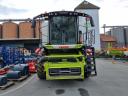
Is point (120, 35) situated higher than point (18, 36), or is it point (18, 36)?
point (120, 35)

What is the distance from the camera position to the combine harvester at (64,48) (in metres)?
12.9

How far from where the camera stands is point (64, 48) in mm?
13930

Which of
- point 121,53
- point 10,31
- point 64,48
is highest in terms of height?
point 10,31

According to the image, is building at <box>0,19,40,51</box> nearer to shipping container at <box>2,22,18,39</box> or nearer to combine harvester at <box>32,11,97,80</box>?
shipping container at <box>2,22,18,39</box>

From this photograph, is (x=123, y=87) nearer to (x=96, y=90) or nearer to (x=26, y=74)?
(x=96, y=90)

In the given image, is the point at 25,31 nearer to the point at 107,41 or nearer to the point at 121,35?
the point at 121,35

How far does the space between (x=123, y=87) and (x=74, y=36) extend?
11.7 ft

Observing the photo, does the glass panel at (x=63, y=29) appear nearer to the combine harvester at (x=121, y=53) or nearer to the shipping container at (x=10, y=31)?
the combine harvester at (x=121, y=53)

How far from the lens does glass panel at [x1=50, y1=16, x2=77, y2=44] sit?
1455cm

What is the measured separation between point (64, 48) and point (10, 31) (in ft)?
150

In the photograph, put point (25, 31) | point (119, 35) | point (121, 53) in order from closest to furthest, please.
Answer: point (121, 53), point (25, 31), point (119, 35)

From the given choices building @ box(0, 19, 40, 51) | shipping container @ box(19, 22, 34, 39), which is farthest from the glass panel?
shipping container @ box(19, 22, 34, 39)

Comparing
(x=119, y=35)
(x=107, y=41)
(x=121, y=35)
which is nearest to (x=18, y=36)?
(x=121, y=35)

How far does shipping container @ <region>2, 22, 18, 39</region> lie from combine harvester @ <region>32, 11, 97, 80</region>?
4367 cm
